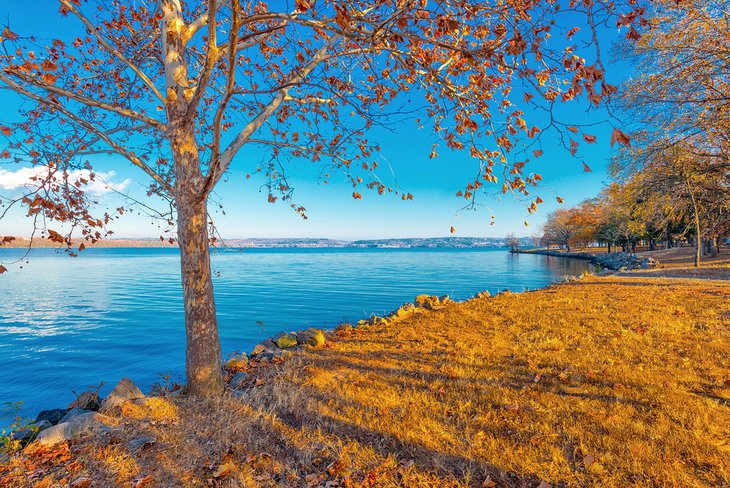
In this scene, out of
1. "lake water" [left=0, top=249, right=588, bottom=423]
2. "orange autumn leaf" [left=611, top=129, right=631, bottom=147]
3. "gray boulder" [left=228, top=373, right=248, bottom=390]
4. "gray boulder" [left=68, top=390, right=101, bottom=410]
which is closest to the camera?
"orange autumn leaf" [left=611, top=129, right=631, bottom=147]

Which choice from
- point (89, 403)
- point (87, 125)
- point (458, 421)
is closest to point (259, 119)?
point (87, 125)

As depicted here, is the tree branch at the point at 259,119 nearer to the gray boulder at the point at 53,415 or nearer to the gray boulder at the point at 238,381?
the gray boulder at the point at 238,381

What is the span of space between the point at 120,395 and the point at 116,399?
11 cm

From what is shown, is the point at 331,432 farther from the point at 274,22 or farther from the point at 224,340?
the point at 224,340

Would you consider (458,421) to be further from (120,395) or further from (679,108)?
(679,108)

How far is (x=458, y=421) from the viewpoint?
4480mm

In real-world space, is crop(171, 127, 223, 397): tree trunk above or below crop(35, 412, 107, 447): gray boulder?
above

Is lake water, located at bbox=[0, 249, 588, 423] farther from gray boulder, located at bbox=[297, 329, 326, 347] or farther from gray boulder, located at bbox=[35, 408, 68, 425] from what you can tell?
gray boulder, located at bbox=[297, 329, 326, 347]

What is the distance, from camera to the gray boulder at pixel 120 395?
17.8 ft

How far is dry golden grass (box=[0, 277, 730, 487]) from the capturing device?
359 cm

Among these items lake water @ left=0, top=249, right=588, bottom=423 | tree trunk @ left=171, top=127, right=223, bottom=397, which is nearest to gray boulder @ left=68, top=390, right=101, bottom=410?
tree trunk @ left=171, top=127, right=223, bottom=397

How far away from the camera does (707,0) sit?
857cm

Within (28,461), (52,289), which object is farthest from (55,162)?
(52,289)

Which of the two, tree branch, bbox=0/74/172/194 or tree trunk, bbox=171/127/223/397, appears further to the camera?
tree trunk, bbox=171/127/223/397
